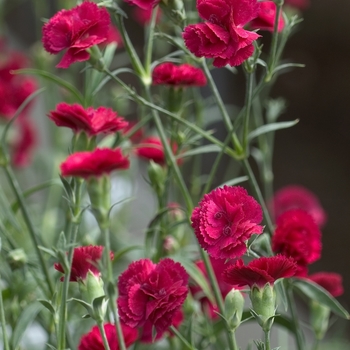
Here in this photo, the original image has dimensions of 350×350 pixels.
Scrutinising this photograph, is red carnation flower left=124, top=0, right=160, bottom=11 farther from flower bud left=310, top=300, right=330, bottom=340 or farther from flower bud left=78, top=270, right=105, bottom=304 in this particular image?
flower bud left=310, top=300, right=330, bottom=340

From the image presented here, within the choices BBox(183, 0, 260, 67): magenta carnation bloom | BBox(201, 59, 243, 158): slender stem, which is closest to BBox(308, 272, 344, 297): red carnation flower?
BBox(201, 59, 243, 158): slender stem

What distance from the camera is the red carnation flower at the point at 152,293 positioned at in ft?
1.37

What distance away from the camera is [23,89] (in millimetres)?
842

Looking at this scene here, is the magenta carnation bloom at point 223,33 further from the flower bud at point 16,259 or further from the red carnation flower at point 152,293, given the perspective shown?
the flower bud at point 16,259

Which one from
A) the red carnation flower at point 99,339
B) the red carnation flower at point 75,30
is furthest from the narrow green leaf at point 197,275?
the red carnation flower at point 75,30

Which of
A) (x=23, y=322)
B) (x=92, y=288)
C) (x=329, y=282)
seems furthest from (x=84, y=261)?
(x=329, y=282)

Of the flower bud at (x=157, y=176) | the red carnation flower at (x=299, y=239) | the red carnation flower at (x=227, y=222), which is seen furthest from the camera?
the flower bud at (x=157, y=176)

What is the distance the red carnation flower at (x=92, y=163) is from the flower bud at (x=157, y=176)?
0.61ft

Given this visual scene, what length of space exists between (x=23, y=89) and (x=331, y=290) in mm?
501

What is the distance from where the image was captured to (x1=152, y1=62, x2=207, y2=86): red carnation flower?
55 centimetres

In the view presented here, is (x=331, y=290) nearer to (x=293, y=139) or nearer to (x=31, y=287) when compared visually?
(x=31, y=287)

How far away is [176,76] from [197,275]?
0.18m

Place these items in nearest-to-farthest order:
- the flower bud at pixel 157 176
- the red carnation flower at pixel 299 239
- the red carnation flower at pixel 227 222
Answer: the red carnation flower at pixel 227 222 < the red carnation flower at pixel 299 239 < the flower bud at pixel 157 176

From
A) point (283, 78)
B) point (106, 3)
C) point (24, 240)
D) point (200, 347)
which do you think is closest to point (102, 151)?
point (106, 3)
